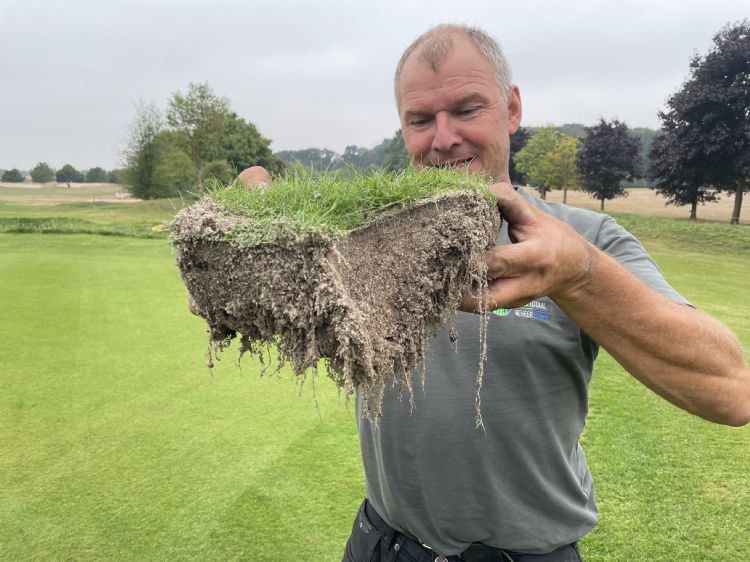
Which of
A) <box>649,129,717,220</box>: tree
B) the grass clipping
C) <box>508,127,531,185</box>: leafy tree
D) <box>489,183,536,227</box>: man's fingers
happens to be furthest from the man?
<box>508,127,531,185</box>: leafy tree

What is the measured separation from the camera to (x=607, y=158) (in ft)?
149

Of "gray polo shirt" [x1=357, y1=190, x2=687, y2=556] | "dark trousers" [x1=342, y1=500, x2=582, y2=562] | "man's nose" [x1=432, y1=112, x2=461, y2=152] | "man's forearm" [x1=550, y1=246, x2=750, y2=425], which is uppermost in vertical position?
"man's nose" [x1=432, y1=112, x2=461, y2=152]

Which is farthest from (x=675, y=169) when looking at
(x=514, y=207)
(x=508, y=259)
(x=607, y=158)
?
(x=508, y=259)

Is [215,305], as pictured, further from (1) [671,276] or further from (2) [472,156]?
(1) [671,276]

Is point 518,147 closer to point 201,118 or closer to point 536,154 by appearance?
point 536,154

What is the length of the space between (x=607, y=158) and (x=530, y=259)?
48.6 m

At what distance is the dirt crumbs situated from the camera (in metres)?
1.28

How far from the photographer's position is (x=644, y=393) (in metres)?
6.07

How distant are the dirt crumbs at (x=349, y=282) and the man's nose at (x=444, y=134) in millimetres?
604

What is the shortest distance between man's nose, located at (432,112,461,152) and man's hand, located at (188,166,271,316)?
0.62m

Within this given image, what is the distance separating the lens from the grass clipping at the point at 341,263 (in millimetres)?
1278

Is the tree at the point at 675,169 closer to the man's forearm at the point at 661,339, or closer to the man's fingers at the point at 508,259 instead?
the man's forearm at the point at 661,339

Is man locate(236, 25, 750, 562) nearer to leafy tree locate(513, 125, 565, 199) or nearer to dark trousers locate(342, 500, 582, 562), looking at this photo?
dark trousers locate(342, 500, 582, 562)

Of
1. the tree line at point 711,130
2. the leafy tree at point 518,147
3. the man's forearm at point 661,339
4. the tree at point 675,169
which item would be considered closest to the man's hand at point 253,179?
the man's forearm at point 661,339
